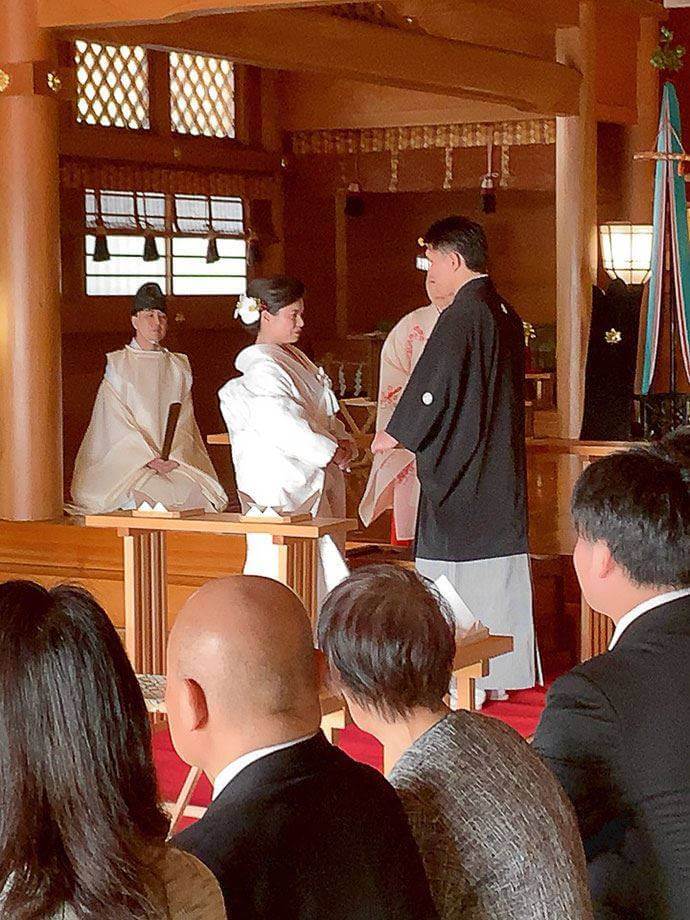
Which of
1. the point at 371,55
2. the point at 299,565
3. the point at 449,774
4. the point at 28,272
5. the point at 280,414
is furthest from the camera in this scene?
the point at 371,55

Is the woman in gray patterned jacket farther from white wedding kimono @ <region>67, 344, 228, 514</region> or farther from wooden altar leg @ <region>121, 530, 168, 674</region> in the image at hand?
white wedding kimono @ <region>67, 344, 228, 514</region>

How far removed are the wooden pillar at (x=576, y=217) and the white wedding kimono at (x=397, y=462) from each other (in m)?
1.93

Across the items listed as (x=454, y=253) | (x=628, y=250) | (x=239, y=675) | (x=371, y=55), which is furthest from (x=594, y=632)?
(x=239, y=675)

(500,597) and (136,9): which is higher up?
(136,9)

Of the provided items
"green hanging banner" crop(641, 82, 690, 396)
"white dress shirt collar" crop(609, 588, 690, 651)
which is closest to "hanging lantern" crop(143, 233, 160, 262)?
"green hanging banner" crop(641, 82, 690, 396)

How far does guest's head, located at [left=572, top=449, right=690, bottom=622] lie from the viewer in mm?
2078

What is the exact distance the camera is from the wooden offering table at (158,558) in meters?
4.04

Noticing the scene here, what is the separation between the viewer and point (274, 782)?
1.52 m

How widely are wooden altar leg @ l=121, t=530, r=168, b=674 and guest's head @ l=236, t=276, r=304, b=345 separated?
126 centimetres

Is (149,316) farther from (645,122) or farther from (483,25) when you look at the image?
(645,122)

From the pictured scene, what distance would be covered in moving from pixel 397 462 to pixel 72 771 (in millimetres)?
4715

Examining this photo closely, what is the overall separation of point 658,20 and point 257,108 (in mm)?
2670

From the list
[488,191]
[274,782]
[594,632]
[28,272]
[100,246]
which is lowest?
[594,632]

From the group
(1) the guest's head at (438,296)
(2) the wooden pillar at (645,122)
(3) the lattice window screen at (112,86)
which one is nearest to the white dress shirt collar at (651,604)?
(1) the guest's head at (438,296)
